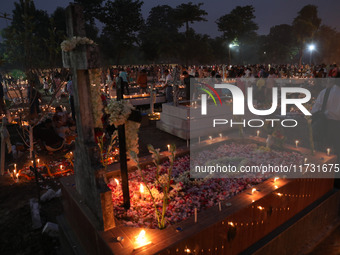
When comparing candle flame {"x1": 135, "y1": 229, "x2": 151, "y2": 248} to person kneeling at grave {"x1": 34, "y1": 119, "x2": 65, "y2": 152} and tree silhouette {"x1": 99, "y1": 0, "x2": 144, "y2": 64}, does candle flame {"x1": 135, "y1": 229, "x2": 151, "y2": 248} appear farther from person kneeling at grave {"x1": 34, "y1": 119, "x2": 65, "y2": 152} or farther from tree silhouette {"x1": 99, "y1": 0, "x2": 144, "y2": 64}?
tree silhouette {"x1": 99, "y1": 0, "x2": 144, "y2": 64}

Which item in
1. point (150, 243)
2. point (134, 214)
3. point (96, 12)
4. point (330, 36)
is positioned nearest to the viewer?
point (150, 243)

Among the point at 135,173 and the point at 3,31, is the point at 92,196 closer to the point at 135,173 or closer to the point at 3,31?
the point at 135,173

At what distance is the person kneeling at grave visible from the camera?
895cm

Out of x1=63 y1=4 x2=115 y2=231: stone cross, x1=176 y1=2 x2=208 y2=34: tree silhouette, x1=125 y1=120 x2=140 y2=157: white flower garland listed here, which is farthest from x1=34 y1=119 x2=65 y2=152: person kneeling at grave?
x1=176 y1=2 x2=208 y2=34: tree silhouette

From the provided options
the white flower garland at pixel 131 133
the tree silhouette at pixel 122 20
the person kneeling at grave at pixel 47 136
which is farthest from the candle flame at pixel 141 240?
the tree silhouette at pixel 122 20

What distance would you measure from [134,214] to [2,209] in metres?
3.68

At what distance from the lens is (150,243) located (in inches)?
129

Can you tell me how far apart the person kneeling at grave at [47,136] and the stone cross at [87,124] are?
216 inches

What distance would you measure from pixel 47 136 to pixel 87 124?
19.3 ft

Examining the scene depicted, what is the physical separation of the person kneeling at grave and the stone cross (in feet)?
18.0

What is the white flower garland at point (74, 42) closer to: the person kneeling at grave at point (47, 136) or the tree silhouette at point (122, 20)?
the person kneeling at grave at point (47, 136)

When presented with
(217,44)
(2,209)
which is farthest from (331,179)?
(217,44)

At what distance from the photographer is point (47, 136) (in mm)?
9023

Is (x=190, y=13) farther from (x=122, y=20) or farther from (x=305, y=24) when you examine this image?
(x=305, y=24)
